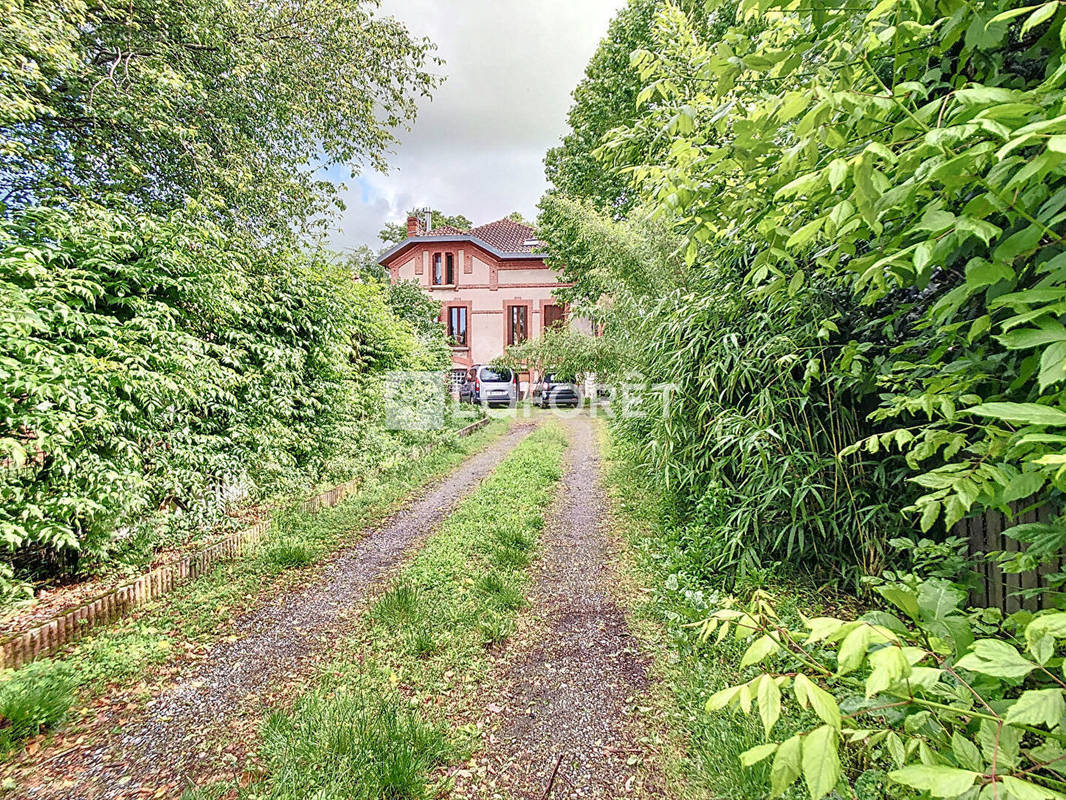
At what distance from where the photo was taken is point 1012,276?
826 millimetres

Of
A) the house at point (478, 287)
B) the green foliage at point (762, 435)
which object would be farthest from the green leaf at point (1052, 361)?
the house at point (478, 287)

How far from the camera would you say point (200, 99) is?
480 cm

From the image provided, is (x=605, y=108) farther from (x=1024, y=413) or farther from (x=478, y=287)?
(x=1024, y=413)

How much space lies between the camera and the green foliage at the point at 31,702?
1753mm

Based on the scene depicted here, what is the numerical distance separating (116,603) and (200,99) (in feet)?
16.5

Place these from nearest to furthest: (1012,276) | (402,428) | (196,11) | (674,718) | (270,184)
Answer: (1012,276) → (674,718) → (196,11) → (270,184) → (402,428)

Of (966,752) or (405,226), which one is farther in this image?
(405,226)

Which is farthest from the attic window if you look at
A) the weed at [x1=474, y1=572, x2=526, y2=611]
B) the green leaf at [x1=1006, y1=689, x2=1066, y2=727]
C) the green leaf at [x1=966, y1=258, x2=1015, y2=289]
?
the green leaf at [x1=1006, y1=689, x2=1066, y2=727]

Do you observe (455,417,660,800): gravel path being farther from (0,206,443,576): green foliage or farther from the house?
the house

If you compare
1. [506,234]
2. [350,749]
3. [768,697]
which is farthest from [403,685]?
[506,234]

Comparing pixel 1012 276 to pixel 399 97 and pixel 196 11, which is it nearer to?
pixel 196 11

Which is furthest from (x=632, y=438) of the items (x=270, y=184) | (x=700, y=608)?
(x=270, y=184)

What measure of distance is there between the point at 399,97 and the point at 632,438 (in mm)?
6380

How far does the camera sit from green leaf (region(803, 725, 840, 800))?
24.3 inches
